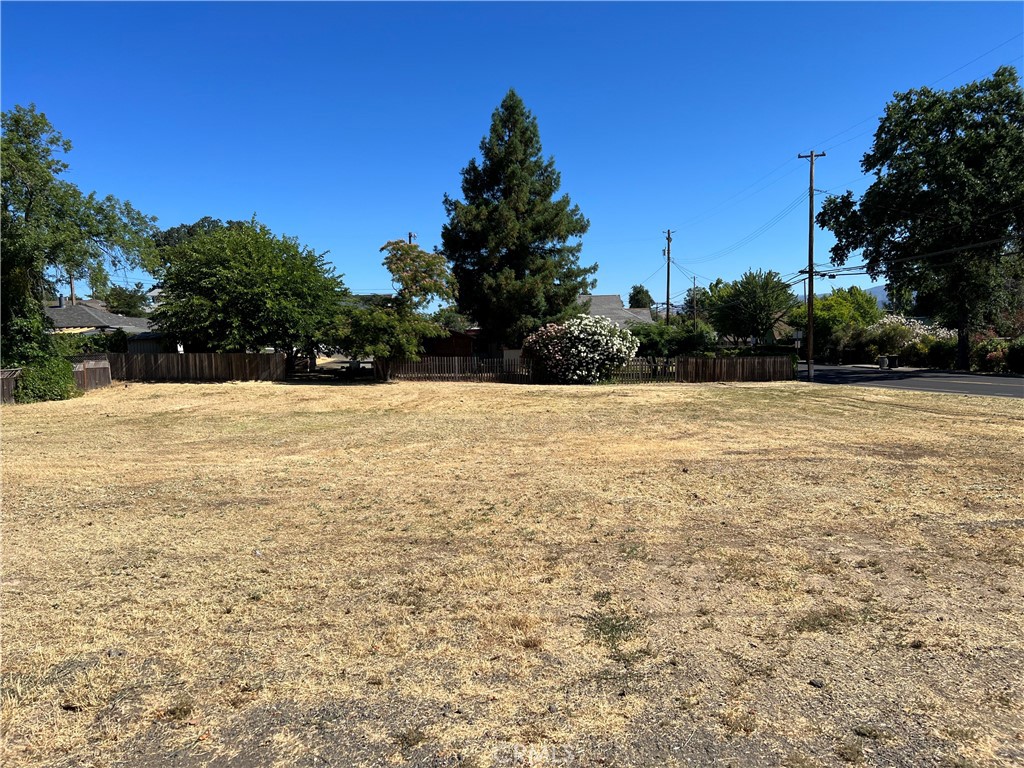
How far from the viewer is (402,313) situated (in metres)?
27.0

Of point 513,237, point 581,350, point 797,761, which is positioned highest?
point 513,237

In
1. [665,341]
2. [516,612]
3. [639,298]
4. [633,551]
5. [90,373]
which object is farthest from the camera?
[639,298]

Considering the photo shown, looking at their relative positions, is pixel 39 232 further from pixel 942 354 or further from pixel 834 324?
pixel 834 324

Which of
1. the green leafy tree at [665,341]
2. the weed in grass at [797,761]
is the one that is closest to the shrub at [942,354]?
the green leafy tree at [665,341]

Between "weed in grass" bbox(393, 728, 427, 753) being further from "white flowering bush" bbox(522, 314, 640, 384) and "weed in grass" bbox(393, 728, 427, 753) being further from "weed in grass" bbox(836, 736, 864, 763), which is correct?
"white flowering bush" bbox(522, 314, 640, 384)

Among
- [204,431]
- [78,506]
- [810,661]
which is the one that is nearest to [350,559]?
[810,661]

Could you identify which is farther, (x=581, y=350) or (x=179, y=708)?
(x=581, y=350)

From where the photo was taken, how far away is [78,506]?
250 inches

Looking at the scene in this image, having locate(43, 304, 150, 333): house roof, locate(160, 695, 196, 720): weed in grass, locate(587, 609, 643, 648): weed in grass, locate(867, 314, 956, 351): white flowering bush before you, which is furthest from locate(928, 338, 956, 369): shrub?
locate(43, 304, 150, 333): house roof

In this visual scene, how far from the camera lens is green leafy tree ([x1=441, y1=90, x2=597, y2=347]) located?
31.6 m

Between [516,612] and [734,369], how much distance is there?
2808cm

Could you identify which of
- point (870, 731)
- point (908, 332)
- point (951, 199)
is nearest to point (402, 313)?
point (870, 731)

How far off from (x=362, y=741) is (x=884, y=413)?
16.2 m

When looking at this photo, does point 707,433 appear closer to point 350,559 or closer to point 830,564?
point 830,564
